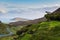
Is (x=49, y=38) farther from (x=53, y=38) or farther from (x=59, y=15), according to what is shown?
(x=59, y=15)

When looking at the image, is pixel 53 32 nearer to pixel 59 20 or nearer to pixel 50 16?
pixel 59 20

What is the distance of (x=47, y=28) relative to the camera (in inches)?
1839

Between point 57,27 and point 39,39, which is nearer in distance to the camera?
point 39,39

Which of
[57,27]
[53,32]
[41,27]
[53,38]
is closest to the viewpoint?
[53,38]

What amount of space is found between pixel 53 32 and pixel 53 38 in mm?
5862

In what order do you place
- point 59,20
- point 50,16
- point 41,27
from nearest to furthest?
point 41,27 < point 59,20 < point 50,16

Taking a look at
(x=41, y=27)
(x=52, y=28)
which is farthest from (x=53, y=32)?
(x=41, y=27)

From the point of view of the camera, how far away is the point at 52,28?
46.2 metres

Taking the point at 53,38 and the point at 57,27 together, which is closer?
the point at 53,38

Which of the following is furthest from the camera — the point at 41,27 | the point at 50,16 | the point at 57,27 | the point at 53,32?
the point at 50,16

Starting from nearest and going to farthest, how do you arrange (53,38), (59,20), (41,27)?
(53,38)
(41,27)
(59,20)

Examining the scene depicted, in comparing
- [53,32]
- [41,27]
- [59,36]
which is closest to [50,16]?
[41,27]

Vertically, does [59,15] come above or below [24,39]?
above

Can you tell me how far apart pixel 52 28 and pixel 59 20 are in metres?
8.76
